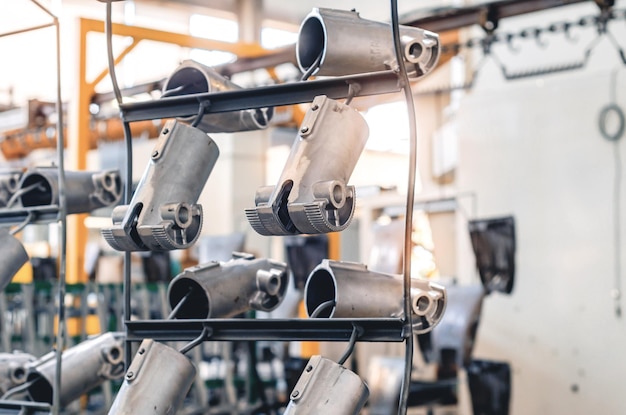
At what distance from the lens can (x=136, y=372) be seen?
176 centimetres

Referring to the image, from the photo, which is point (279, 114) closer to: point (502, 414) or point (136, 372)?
point (502, 414)

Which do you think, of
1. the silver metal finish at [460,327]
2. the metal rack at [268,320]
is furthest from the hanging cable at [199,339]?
the silver metal finish at [460,327]

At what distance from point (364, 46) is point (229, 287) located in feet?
1.99

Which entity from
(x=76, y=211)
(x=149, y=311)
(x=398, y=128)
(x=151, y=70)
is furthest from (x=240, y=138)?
(x=76, y=211)

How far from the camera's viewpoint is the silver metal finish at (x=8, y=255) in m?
2.24

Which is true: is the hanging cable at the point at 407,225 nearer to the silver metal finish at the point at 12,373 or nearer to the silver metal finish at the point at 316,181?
the silver metal finish at the point at 316,181

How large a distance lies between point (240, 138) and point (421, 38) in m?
8.38

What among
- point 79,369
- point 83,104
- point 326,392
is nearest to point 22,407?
point 79,369

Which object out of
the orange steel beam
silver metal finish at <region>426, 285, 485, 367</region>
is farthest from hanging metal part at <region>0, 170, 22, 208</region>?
the orange steel beam

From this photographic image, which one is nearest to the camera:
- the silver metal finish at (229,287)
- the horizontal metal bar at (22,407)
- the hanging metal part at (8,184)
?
the silver metal finish at (229,287)

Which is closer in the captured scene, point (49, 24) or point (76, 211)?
point (49, 24)

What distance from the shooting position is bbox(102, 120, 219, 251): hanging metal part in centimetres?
176

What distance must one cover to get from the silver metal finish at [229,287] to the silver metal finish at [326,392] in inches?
14.3

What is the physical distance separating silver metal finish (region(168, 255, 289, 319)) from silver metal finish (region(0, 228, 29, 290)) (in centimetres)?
52
